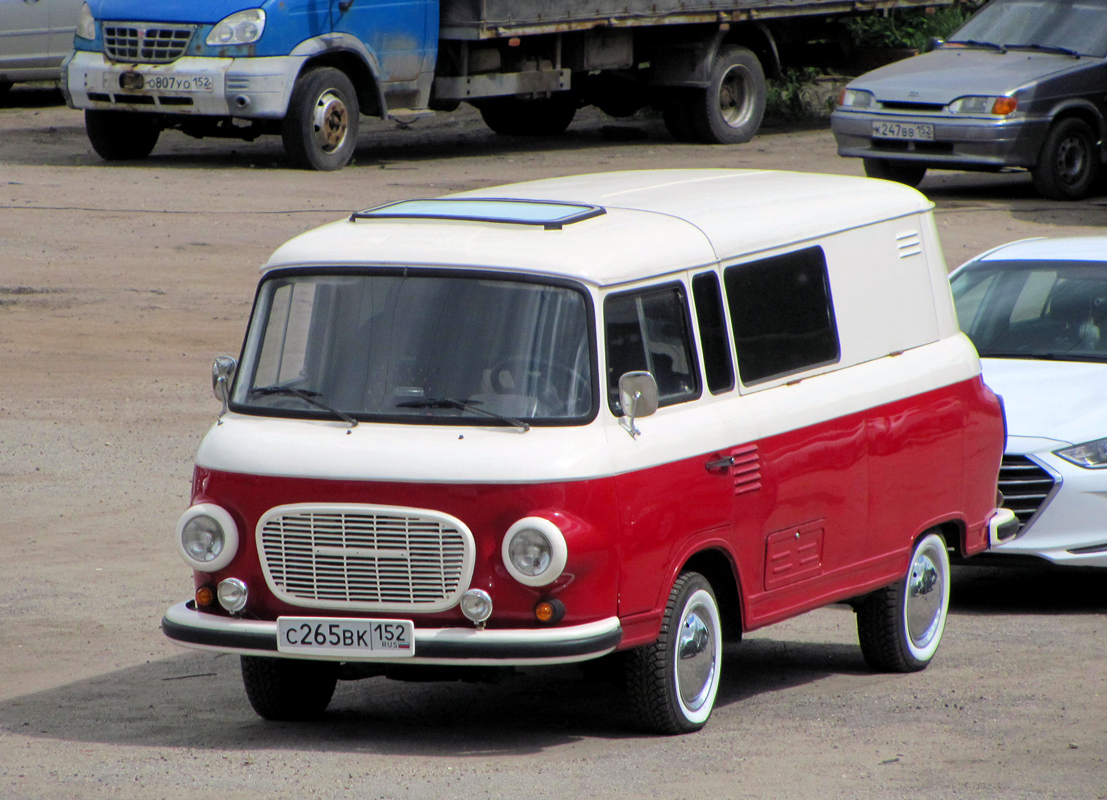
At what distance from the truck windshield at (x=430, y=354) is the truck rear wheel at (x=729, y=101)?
Answer: 16.6 metres

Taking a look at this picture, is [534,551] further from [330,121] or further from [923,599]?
[330,121]

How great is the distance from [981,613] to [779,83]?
17.5m

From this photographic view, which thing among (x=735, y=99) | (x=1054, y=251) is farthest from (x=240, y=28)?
(x=1054, y=251)

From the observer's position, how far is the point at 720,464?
6.43 m

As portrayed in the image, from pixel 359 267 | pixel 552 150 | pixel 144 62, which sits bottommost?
pixel 552 150

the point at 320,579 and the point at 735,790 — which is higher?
the point at 320,579

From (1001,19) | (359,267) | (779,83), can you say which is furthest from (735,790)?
(779,83)

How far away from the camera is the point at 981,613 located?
894 centimetres

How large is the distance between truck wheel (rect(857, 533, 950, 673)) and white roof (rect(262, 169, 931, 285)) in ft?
4.60

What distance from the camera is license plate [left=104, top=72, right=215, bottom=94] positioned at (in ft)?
58.3

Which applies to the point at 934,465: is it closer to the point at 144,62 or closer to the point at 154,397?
the point at 154,397

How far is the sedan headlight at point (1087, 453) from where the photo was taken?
8.70 meters

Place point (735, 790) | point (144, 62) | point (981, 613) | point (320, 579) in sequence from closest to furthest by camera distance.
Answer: point (735, 790)
point (320, 579)
point (981, 613)
point (144, 62)

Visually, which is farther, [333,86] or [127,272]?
[333,86]
